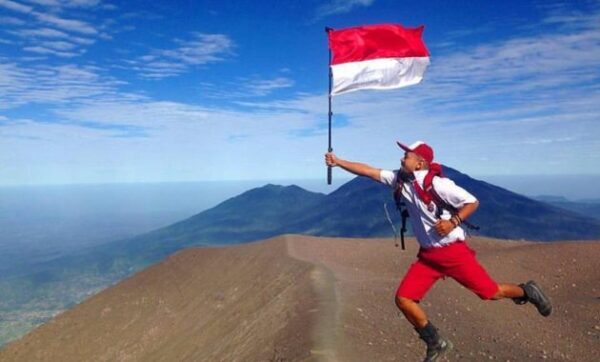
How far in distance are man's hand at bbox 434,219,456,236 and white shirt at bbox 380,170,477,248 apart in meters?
0.24

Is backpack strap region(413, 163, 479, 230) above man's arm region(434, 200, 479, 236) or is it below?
above

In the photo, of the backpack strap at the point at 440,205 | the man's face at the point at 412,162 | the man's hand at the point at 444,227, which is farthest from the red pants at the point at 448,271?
the man's face at the point at 412,162

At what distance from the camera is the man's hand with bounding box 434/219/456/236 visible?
26.6 ft

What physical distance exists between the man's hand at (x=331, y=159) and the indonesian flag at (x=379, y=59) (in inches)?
111

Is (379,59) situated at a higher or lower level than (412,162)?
higher

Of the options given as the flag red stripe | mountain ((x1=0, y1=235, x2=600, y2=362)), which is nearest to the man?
mountain ((x1=0, y1=235, x2=600, y2=362))

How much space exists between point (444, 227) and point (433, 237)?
0.47 metres

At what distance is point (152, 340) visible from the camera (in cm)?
2545

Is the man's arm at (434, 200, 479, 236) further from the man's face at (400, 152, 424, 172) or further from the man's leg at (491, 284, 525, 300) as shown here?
the man's leg at (491, 284, 525, 300)

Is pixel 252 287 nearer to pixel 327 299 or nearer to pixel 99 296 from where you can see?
pixel 327 299

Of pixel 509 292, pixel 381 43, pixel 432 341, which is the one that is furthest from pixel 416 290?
pixel 381 43

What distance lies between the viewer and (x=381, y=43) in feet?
40.1

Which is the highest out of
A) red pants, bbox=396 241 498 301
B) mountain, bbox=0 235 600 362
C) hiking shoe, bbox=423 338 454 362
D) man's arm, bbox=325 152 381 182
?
man's arm, bbox=325 152 381 182

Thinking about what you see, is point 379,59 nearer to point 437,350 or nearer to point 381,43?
point 381,43
